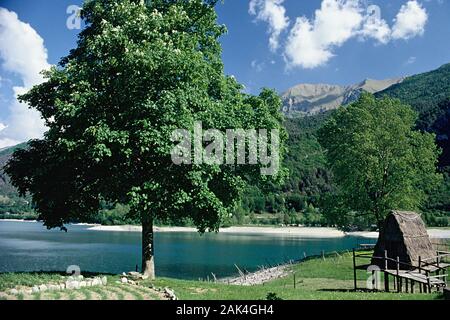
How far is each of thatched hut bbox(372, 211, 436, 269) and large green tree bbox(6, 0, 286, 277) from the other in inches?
493

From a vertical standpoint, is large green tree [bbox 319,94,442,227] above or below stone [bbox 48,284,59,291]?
above

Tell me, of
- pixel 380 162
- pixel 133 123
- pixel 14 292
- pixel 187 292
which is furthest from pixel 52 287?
pixel 380 162

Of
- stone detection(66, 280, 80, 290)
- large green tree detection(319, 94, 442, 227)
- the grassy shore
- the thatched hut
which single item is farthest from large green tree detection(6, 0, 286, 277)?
large green tree detection(319, 94, 442, 227)

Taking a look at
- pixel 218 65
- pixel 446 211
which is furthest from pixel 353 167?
pixel 446 211

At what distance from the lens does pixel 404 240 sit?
33.5 metres

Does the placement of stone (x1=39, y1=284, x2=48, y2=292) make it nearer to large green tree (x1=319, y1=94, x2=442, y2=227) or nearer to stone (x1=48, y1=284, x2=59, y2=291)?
stone (x1=48, y1=284, x2=59, y2=291)

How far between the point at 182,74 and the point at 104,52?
5039 millimetres

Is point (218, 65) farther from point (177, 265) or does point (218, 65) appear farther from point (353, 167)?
point (177, 265)

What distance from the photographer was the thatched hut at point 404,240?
33312 mm

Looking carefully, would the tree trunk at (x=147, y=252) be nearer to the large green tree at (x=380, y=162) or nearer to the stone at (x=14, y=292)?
the stone at (x=14, y=292)

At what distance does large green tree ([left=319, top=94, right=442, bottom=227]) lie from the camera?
164 ft

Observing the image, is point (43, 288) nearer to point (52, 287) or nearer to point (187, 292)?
point (52, 287)

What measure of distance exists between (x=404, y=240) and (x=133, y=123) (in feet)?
74.6

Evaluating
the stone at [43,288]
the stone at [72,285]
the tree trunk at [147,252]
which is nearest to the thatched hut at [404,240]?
the tree trunk at [147,252]
